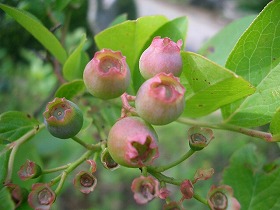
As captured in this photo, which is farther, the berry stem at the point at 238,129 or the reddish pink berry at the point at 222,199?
the berry stem at the point at 238,129

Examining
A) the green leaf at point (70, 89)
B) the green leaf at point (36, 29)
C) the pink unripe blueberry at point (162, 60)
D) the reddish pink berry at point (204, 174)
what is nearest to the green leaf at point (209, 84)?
the pink unripe blueberry at point (162, 60)

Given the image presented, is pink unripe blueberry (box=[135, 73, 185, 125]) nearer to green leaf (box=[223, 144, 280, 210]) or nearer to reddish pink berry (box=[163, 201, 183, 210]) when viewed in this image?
reddish pink berry (box=[163, 201, 183, 210])

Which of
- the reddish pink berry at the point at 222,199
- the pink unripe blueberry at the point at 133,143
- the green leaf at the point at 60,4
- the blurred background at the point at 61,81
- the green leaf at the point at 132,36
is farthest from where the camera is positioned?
the blurred background at the point at 61,81

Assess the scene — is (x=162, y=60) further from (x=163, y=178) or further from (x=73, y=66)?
(x=73, y=66)

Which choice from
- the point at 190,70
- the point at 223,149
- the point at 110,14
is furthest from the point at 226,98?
the point at 223,149

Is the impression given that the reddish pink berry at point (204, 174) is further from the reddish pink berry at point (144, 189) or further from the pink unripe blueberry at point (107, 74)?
the pink unripe blueberry at point (107, 74)

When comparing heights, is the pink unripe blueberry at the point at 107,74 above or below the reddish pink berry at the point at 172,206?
above

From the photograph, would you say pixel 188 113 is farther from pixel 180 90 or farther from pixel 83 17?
pixel 83 17
